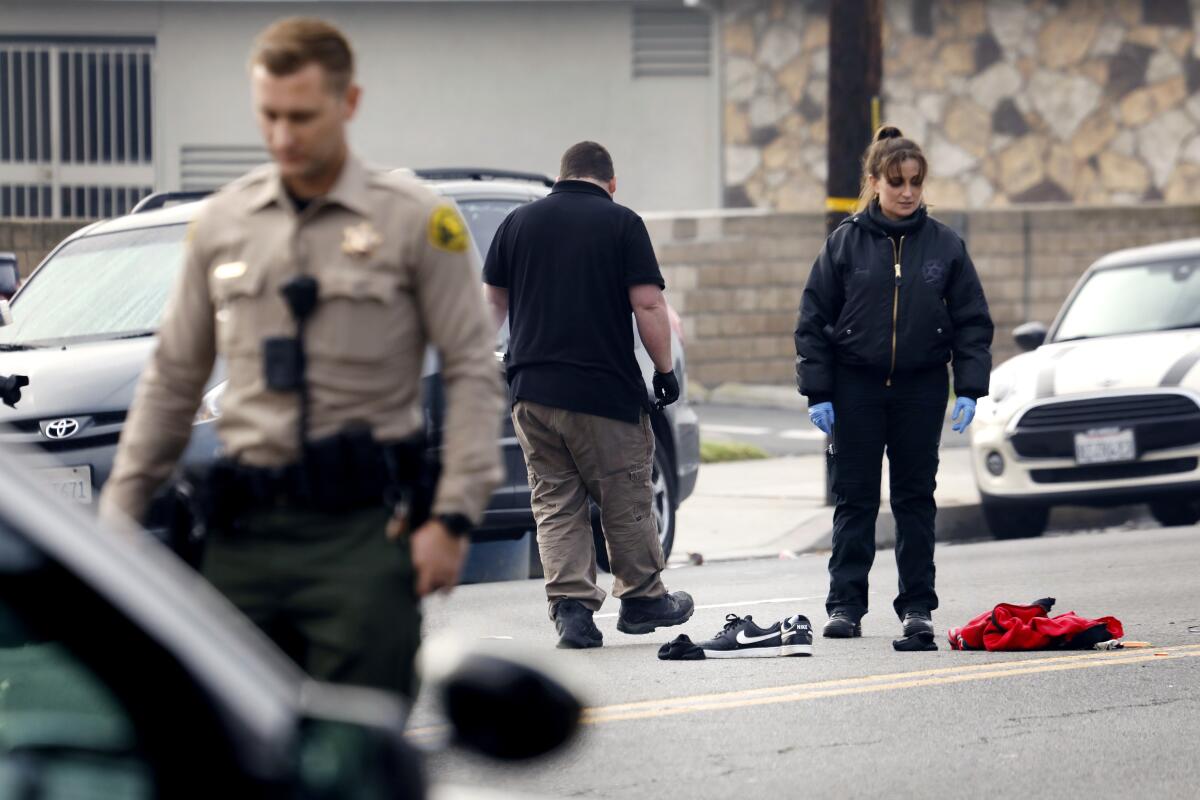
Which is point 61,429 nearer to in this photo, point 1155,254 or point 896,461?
point 896,461

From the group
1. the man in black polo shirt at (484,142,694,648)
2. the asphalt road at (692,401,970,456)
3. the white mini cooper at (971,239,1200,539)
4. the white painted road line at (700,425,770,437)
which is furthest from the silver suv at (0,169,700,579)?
the white painted road line at (700,425,770,437)

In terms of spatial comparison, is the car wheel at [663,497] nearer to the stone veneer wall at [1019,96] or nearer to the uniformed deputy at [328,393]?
the uniformed deputy at [328,393]

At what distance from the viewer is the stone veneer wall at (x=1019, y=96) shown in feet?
72.9

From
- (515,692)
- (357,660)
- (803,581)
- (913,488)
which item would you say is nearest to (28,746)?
(515,692)

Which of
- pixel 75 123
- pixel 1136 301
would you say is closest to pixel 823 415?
pixel 1136 301

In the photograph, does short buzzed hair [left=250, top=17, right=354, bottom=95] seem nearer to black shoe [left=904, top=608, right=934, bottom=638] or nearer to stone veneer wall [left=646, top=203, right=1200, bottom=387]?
black shoe [left=904, top=608, right=934, bottom=638]

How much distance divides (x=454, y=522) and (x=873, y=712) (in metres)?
3.28

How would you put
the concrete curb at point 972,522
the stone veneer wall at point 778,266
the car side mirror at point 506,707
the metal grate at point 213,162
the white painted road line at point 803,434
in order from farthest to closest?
the metal grate at point 213,162 → the stone veneer wall at point 778,266 → the white painted road line at point 803,434 → the concrete curb at point 972,522 → the car side mirror at point 506,707

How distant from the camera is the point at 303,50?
146 inches

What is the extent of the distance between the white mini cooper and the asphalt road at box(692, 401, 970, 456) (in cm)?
416

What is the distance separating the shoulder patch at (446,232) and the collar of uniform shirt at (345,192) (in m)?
0.12

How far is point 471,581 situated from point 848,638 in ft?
9.86

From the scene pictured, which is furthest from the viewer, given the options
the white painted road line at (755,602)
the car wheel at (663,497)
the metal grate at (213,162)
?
the metal grate at (213,162)

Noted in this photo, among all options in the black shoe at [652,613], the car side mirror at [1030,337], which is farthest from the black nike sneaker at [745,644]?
the car side mirror at [1030,337]
